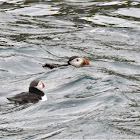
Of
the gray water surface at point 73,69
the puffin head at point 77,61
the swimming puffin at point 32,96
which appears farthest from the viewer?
the puffin head at point 77,61

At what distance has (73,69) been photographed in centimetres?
1138

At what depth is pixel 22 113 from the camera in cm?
755

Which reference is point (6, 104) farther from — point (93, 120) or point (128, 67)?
point (128, 67)

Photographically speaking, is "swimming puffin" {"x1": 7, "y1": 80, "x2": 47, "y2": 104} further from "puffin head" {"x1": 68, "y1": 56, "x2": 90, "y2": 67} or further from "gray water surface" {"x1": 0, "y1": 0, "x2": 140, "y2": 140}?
"puffin head" {"x1": 68, "y1": 56, "x2": 90, "y2": 67}

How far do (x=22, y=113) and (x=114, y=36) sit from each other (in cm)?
842

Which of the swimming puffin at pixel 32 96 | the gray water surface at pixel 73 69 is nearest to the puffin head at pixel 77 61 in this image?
the gray water surface at pixel 73 69

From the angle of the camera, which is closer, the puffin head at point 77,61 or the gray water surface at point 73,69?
the gray water surface at point 73,69

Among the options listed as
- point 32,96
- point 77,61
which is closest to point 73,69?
point 77,61

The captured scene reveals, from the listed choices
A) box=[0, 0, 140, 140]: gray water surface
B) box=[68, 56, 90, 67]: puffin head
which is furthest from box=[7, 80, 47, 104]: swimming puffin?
box=[68, 56, 90, 67]: puffin head

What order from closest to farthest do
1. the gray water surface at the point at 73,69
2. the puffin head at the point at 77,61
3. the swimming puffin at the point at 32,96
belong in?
the gray water surface at the point at 73,69 < the swimming puffin at the point at 32,96 < the puffin head at the point at 77,61

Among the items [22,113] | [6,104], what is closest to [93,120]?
[22,113]

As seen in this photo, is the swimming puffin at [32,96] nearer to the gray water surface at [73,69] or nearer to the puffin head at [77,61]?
the gray water surface at [73,69]

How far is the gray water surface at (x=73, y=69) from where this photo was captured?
6.82 m

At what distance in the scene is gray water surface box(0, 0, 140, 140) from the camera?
22.4 ft
